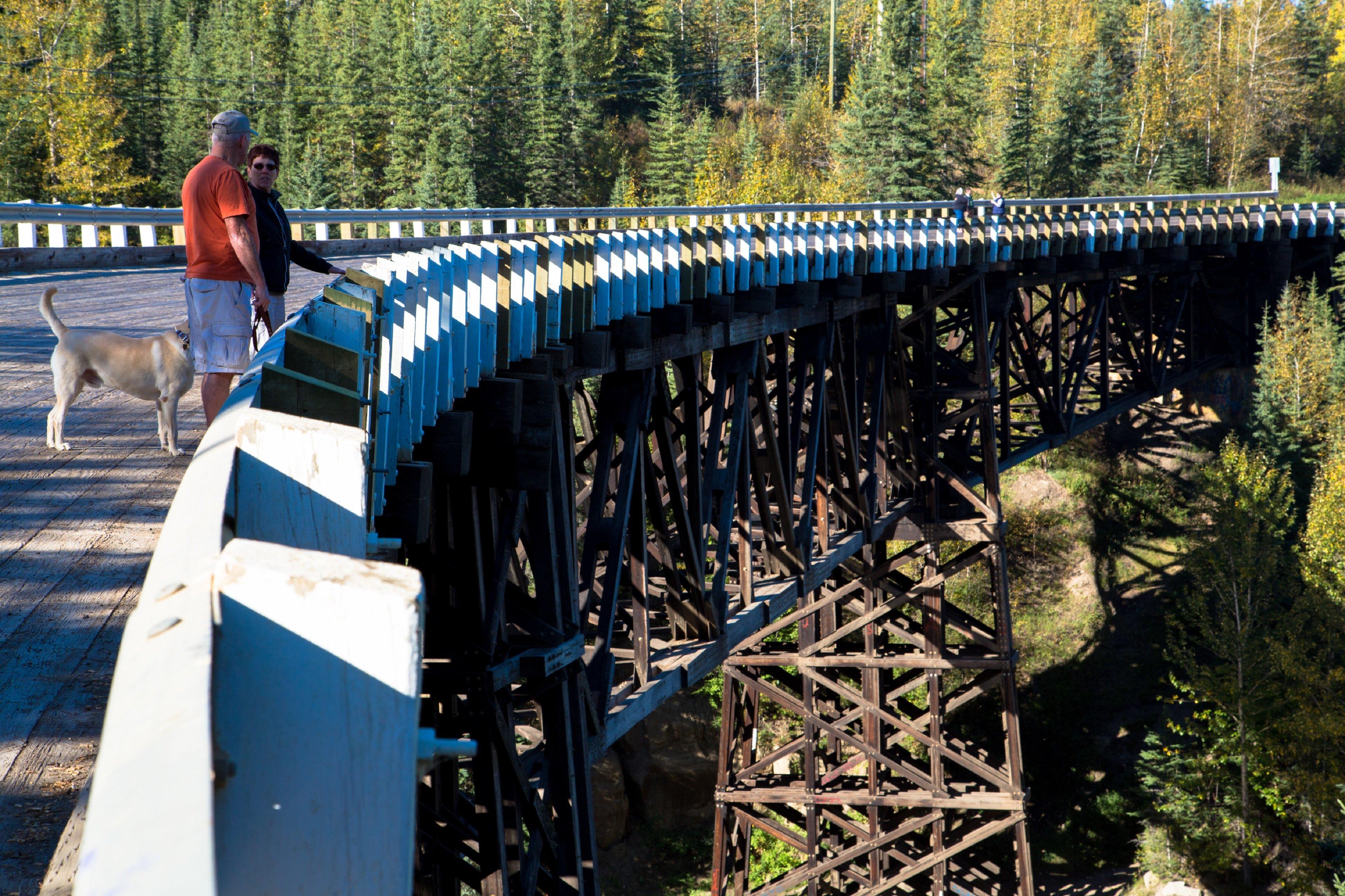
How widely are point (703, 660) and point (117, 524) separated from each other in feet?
19.5

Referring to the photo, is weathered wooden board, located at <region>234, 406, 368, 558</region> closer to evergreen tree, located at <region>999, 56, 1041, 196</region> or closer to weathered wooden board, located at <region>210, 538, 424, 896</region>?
weathered wooden board, located at <region>210, 538, 424, 896</region>

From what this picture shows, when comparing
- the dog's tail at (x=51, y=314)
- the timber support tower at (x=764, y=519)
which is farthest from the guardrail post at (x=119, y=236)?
the dog's tail at (x=51, y=314)

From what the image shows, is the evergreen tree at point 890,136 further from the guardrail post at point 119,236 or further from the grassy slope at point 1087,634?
the guardrail post at point 119,236

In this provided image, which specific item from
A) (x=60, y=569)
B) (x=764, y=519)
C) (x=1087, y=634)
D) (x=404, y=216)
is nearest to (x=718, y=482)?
(x=764, y=519)

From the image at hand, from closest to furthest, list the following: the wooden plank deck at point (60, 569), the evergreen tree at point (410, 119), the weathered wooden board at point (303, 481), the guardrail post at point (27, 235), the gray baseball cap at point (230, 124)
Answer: the weathered wooden board at point (303, 481) → the wooden plank deck at point (60, 569) → the gray baseball cap at point (230, 124) → the guardrail post at point (27, 235) → the evergreen tree at point (410, 119)

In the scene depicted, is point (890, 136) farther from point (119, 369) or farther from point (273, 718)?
point (273, 718)

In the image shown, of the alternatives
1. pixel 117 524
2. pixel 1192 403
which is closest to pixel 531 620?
pixel 117 524

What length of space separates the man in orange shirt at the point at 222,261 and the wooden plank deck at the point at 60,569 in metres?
0.59

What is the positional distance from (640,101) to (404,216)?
4737cm

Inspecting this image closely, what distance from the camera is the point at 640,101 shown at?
2653 inches

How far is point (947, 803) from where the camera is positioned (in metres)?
14.2

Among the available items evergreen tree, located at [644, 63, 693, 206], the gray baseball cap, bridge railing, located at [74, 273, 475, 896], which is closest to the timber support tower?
the gray baseball cap

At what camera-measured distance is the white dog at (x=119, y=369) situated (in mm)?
5578

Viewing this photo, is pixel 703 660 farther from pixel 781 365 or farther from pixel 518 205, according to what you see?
pixel 518 205
